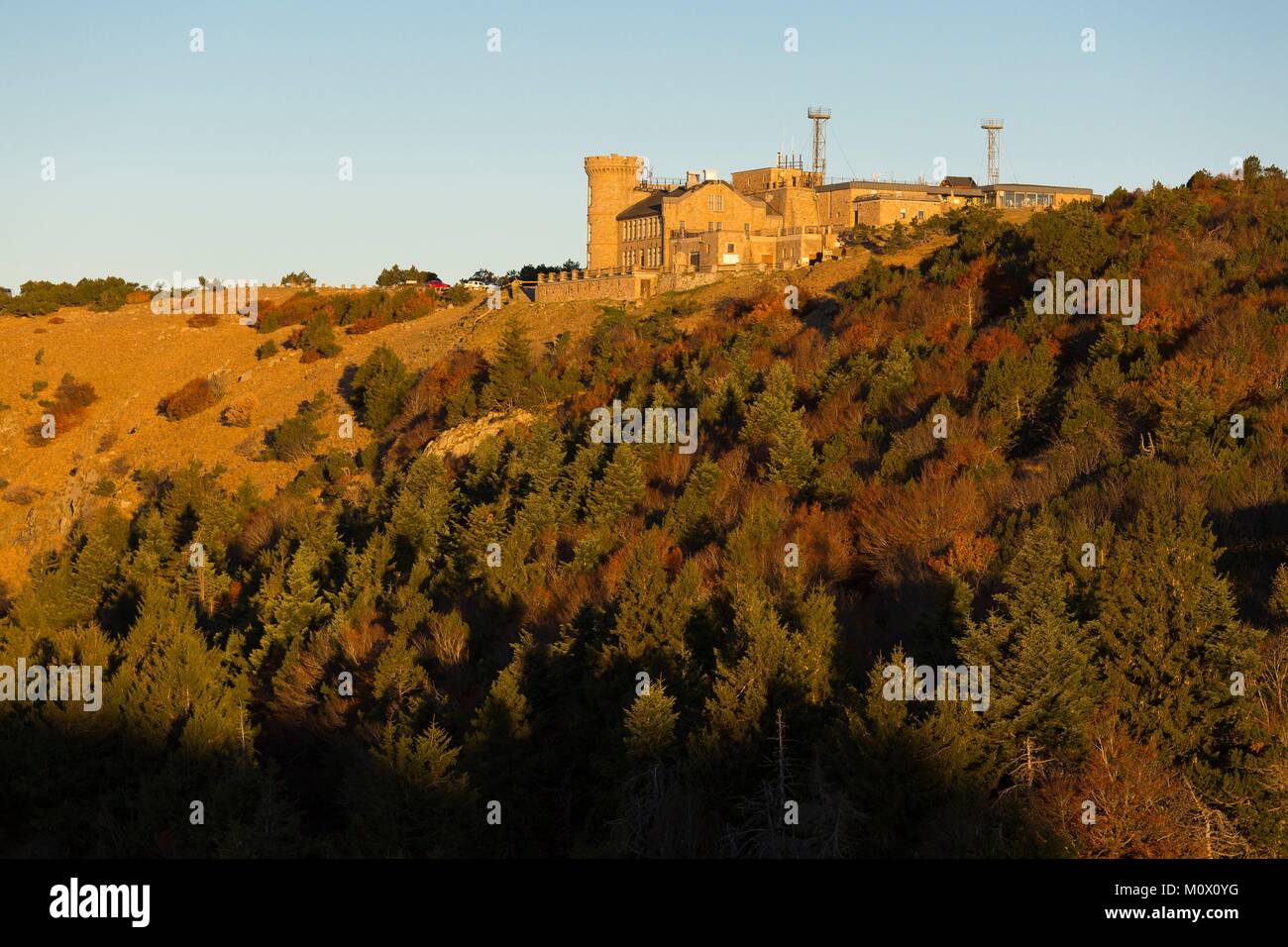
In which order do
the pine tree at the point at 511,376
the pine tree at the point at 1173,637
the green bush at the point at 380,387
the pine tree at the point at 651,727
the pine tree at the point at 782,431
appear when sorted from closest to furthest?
1. the pine tree at the point at 1173,637
2. the pine tree at the point at 651,727
3. the pine tree at the point at 782,431
4. the pine tree at the point at 511,376
5. the green bush at the point at 380,387

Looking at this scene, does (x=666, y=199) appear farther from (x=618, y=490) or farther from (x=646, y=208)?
(x=618, y=490)

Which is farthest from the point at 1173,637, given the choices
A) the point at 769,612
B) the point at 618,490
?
the point at 618,490

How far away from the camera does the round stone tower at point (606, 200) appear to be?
7612cm

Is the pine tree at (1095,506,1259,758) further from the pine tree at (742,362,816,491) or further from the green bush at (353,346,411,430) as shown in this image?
the green bush at (353,346,411,430)

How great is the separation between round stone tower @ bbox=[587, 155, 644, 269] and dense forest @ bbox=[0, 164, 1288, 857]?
25.1m

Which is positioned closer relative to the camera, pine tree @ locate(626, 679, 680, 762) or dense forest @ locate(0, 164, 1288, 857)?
dense forest @ locate(0, 164, 1288, 857)

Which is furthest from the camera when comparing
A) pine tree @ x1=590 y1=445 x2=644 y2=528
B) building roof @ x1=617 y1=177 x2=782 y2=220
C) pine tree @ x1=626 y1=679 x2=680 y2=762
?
building roof @ x1=617 y1=177 x2=782 y2=220

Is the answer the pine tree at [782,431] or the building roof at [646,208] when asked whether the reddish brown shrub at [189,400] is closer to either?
the building roof at [646,208]

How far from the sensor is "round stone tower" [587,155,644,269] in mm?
76125

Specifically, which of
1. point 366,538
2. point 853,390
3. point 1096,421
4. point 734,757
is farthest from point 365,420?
point 734,757

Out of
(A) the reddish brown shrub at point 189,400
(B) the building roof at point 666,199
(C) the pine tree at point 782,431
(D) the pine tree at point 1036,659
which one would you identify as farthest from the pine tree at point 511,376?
(D) the pine tree at point 1036,659

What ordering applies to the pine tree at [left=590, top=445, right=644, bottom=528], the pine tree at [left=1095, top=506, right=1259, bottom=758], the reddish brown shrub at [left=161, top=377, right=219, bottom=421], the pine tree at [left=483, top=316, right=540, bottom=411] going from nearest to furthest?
the pine tree at [left=1095, top=506, right=1259, bottom=758] → the pine tree at [left=590, top=445, right=644, bottom=528] → the pine tree at [left=483, top=316, right=540, bottom=411] → the reddish brown shrub at [left=161, top=377, right=219, bottom=421]

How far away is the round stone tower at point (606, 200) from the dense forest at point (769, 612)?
25.1 metres

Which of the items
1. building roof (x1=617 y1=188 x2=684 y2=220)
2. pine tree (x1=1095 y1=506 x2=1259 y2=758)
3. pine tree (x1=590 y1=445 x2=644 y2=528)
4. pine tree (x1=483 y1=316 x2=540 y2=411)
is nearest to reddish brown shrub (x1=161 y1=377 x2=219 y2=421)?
pine tree (x1=483 y1=316 x2=540 y2=411)
